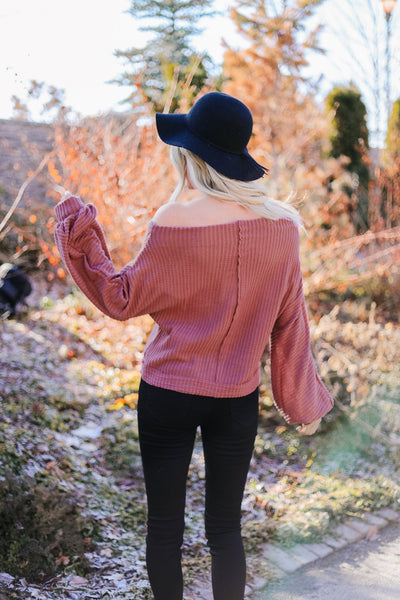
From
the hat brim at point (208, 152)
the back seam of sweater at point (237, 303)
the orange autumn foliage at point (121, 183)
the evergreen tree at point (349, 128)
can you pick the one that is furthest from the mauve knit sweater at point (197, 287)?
the evergreen tree at point (349, 128)

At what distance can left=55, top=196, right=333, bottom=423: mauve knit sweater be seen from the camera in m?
1.55

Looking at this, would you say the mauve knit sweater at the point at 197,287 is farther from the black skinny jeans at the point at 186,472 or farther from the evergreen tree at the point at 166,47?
the evergreen tree at the point at 166,47

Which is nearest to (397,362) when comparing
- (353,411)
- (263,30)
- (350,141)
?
(353,411)

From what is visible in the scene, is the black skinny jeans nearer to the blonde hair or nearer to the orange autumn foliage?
the blonde hair

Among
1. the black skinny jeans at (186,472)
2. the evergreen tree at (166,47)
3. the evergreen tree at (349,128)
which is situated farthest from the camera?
the evergreen tree at (349,128)

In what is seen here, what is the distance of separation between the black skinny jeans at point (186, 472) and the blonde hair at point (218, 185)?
0.55 metres

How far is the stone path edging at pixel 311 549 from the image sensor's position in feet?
7.88

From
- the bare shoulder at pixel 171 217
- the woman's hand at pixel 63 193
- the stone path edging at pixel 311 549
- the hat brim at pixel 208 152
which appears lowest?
the stone path edging at pixel 311 549

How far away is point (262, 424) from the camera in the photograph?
407cm

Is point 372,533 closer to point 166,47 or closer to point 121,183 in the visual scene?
point 121,183

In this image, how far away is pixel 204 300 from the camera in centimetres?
159

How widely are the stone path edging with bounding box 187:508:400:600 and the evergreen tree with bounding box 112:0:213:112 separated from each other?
3810 mm

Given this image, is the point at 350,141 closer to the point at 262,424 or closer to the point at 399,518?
the point at 262,424

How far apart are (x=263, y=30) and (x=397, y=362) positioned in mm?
4469
